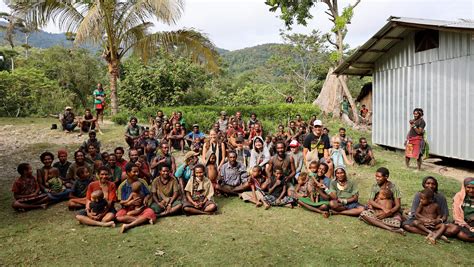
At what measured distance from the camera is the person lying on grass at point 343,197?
5.48m

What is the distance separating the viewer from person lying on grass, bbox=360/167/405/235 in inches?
192

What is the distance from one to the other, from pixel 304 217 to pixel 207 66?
8.97 m

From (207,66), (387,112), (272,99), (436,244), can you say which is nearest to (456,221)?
(436,244)

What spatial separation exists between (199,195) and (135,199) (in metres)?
1.01

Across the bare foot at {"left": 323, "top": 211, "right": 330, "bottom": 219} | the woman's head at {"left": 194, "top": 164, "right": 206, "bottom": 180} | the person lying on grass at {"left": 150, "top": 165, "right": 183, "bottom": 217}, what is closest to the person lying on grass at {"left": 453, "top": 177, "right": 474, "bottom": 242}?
the bare foot at {"left": 323, "top": 211, "right": 330, "bottom": 219}

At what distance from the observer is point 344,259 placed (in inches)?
159

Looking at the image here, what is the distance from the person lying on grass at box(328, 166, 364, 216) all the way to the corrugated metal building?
416cm

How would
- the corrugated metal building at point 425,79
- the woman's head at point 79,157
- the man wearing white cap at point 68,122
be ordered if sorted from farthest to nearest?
the man wearing white cap at point 68,122 < the corrugated metal building at point 425,79 < the woman's head at point 79,157

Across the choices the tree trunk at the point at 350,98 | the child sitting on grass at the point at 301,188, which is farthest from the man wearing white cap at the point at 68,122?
the tree trunk at the point at 350,98

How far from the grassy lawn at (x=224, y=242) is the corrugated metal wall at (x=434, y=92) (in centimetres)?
343

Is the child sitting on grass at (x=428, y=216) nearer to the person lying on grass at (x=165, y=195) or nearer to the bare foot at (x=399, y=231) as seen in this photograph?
the bare foot at (x=399, y=231)

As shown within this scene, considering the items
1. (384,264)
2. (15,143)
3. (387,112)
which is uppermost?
(387,112)

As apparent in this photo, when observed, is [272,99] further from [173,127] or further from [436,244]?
[436,244]

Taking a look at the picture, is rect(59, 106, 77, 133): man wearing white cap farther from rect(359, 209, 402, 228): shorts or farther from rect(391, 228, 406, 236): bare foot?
rect(391, 228, 406, 236): bare foot
